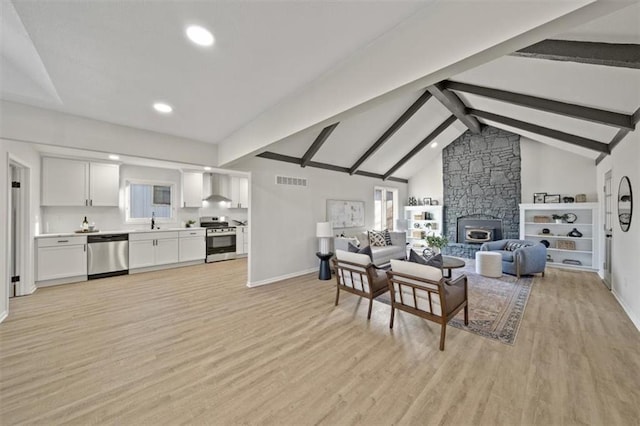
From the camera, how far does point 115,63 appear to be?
2086 millimetres

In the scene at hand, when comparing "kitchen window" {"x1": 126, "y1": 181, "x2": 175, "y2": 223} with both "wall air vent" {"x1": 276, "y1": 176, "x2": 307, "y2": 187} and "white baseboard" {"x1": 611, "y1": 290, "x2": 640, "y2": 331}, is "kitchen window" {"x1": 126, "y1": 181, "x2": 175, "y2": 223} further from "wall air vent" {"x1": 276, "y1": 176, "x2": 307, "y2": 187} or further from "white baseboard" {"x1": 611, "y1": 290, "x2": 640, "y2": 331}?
"white baseboard" {"x1": 611, "y1": 290, "x2": 640, "y2": 331}

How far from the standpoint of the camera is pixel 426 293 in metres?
2.54

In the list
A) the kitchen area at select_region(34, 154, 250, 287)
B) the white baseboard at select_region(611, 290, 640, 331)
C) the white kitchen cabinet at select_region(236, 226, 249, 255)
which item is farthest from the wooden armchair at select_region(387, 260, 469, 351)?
the white kitchen cabinet at select_region(236, 226, 249, 255)

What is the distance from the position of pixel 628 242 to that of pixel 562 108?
1992 mm

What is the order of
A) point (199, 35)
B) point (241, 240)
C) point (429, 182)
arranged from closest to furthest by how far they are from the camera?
point (199, 35) → point (241, 240) → point (429, 182)

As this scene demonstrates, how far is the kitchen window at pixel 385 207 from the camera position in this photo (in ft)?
25.3

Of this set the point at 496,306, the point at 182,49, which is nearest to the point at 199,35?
the point at 182,49

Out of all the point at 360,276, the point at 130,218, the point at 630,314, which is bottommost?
the point at 630,314

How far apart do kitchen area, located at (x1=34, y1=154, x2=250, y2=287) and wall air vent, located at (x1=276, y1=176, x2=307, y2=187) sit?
1830mm

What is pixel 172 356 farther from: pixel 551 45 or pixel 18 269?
pixel 551 45

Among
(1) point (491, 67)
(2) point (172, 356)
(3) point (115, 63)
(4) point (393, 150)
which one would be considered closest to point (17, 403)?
(2) point (172, 356)

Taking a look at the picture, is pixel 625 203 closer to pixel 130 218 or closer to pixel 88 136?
pixel 88 136

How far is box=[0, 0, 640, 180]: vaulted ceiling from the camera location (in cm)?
149

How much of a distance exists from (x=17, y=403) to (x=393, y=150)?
23.5 feet
